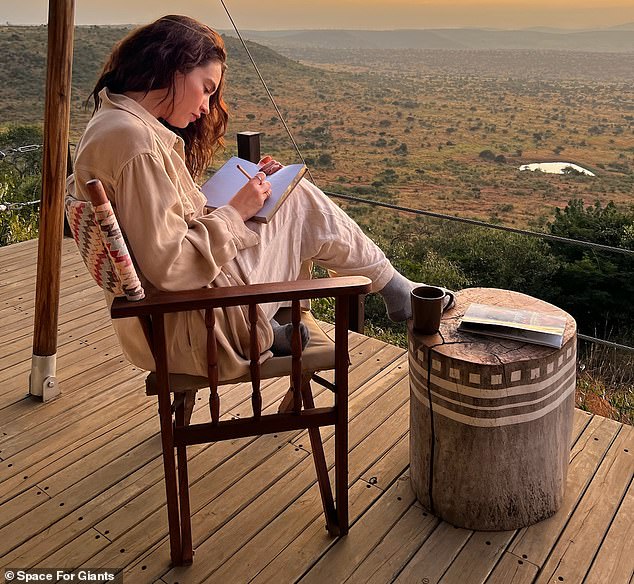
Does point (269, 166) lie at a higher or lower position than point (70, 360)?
higher

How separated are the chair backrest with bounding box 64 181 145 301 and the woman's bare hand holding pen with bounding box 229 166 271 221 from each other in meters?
0.30

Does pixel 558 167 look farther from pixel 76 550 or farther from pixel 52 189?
pixel 76 550

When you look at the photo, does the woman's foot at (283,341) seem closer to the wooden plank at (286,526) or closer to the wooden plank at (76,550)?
the wooden plank at (286,526)

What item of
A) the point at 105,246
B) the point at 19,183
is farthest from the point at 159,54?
the point at 19,183

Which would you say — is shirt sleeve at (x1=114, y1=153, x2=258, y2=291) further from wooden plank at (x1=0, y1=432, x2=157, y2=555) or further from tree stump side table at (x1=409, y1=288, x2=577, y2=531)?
wooden plank at (x1=0, y1=432, x2=157, y2=555)

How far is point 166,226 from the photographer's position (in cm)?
134

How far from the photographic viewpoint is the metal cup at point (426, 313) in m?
1.58

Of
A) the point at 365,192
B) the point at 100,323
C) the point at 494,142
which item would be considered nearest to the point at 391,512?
the point at 100,323

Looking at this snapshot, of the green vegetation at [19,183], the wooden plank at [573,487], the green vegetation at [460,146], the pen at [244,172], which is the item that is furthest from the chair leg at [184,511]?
the green vegetation at [460,146]

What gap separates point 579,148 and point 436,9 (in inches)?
360

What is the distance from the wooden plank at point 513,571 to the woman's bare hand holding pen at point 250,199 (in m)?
0.97

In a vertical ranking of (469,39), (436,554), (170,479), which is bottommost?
(436,554)

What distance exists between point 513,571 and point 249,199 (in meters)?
1.02

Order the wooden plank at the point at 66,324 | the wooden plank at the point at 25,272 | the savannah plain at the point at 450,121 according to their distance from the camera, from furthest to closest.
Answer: the savannah plain at the point at 450,121
the wooden plank at the point at 25,272
the wooden plank at the point at 66,324
